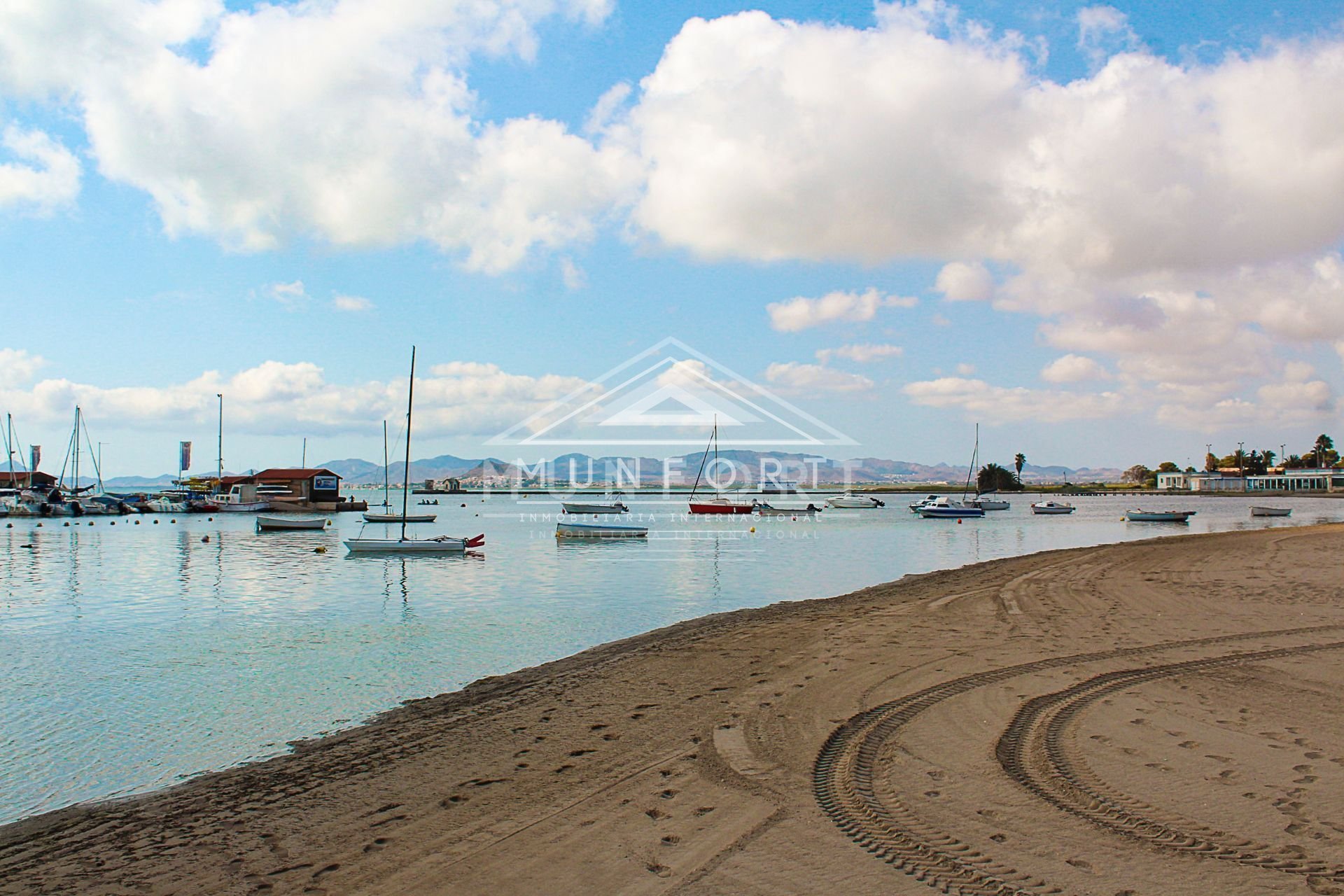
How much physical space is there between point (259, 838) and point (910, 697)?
21.8 feet

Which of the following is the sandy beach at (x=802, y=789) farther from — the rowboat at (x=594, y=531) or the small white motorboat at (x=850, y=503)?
the small white motorboat at (x=850, y=503)

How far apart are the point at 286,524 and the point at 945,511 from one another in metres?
60.7

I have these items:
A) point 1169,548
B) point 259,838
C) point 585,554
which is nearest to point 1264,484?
point 1169,548

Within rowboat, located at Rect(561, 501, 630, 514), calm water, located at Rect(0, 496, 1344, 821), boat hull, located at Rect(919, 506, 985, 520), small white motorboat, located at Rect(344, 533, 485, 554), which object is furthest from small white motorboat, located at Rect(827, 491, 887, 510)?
small white motorboat, located at Rect(344, 533, 485, 554)

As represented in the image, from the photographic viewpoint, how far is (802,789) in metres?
6.50

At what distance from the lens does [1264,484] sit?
169 metres

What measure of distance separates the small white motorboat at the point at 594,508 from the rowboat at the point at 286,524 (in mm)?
20635

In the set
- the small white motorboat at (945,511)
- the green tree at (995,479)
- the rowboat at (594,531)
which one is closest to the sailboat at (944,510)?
the small white motorboat at (945,511)

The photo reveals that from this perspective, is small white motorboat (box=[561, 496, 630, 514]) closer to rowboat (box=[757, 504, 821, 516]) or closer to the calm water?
rowboat (box=[757, 504, 821, 516])

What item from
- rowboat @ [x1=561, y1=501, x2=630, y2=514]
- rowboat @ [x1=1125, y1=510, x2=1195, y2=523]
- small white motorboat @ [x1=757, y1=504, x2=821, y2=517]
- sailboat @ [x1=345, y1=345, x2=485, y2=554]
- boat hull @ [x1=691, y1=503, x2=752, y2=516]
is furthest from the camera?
boat hull @ [x1=691, y1=503, x2=752, y2=516]

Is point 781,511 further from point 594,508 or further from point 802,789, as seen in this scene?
point 802,789

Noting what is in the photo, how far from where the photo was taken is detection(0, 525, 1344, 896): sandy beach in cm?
508

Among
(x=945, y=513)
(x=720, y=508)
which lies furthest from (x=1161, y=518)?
(x=720, y=508)

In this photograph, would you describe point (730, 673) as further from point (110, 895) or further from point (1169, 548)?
point (1169, 548)
